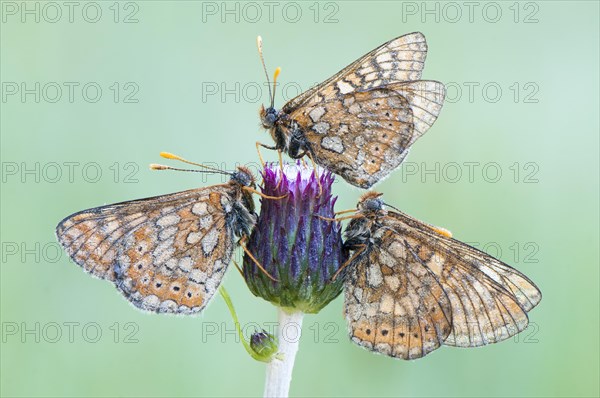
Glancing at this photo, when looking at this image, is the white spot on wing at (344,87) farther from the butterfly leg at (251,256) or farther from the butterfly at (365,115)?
the butterfly leg at (251,256)

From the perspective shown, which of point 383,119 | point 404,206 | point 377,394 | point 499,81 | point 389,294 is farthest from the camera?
point 499,81

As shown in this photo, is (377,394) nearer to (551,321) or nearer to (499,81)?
(551,321)

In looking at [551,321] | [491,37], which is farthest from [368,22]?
[551,321]

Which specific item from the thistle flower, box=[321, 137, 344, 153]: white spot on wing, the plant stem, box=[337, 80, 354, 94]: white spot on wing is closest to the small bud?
the plant stem

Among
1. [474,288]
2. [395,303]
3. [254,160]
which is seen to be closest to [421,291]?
[395,303]

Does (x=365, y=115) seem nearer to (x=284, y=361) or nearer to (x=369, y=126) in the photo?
(x=369, y=126)

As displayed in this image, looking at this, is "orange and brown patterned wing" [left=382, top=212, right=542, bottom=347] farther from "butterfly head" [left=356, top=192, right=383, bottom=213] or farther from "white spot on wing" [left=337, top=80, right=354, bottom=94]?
"white spot on wing" [left=337, top=80, right=354, bottom=94]
